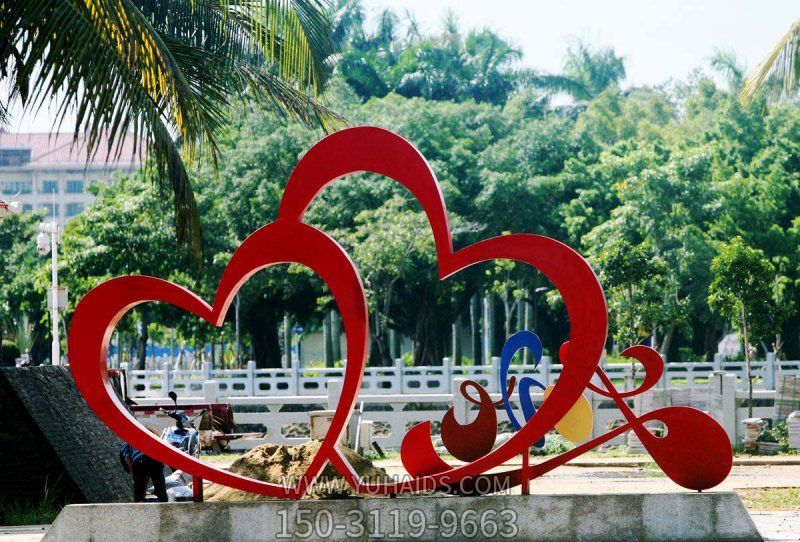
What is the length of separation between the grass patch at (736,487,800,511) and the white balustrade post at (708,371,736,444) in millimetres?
5900

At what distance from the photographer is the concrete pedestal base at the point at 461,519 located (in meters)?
9.34

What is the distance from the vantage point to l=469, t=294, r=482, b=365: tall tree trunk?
4384 centimetres

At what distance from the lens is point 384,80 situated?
4684cm

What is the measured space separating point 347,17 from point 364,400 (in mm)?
28764

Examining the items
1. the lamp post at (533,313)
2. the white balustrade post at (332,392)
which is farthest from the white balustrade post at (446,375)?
the lamp post at (533,313)

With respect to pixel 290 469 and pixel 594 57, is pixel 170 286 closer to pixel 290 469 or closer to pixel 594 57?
pixel 290 469

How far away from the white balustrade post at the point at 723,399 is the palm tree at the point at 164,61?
29.6 ft

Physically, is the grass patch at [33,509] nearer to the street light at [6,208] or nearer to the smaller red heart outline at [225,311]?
the smaller red heart outline at [225,311]

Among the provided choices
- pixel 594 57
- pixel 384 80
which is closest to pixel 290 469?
pixel 384 80

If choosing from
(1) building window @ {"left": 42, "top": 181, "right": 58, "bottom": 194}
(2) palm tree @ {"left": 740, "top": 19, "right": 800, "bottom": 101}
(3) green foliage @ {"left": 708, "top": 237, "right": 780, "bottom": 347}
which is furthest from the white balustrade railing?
(1) building window @ {"left": 42, "top": 181, "right": 58, "bottom": 194}

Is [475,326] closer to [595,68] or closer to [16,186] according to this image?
[595,68]

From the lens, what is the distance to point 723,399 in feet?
66.7

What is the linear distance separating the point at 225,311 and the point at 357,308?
3.59 ft

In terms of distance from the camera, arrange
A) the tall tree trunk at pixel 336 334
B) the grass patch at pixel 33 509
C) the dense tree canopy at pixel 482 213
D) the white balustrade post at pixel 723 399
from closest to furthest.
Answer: the grass patch at pixel 33 509
the white balustrade post at pixel 723 399
the dense tree canopy at pixel 482 213
the tall tree trunk at pixel 336 334
